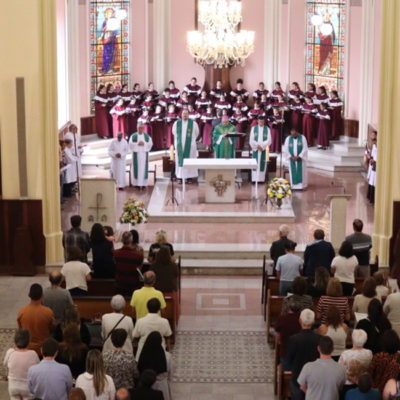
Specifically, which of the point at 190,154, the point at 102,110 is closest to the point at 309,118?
the point at 190,154

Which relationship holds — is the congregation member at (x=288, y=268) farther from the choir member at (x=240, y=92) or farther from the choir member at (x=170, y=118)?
the choir member at (x=240, y=92)

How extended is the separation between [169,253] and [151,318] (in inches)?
84.9

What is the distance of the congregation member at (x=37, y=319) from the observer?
916 centimetres

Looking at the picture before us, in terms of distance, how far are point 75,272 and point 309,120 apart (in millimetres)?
15017

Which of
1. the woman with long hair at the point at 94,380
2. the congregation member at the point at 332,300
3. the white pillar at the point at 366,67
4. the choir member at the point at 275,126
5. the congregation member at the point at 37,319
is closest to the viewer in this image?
the woman with long hair at the point at 94,380

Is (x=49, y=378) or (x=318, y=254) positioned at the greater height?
(x=318, y=254)

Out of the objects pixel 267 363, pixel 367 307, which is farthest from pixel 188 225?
pixel 367 307

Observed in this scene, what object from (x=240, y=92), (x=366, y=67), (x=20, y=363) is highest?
(x=366, y=67)

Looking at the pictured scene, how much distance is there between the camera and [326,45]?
26391 millimetres

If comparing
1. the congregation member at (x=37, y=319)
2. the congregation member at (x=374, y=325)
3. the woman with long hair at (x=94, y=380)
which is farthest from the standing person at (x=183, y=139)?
the woman with long hair at (x=94, y=380)

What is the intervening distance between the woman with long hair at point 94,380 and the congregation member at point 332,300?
289cm

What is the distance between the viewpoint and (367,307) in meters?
9.71

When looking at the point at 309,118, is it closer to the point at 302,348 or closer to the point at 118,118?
the point at 118,118

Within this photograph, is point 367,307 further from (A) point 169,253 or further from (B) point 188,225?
(B) point 188,225
